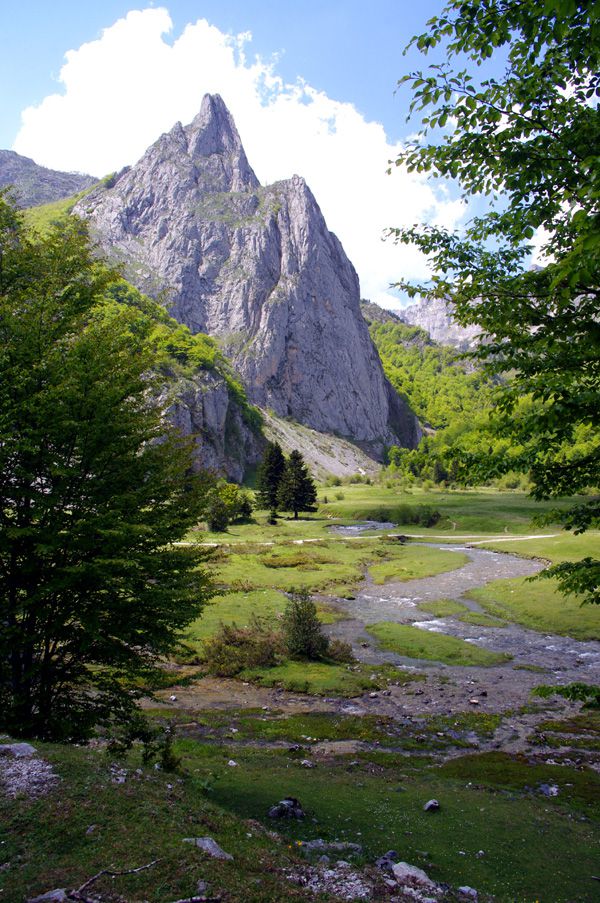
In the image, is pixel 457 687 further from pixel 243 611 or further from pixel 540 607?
pixel 540 607

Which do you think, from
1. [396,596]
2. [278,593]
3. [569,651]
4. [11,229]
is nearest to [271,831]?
[11,229]

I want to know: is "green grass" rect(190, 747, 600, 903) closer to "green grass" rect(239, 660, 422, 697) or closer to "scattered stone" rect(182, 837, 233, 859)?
"scattered stone" rect(182, 837, 233, 859)

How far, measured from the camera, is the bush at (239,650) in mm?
24453

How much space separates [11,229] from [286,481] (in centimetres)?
8211

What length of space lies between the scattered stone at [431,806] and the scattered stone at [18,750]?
28.0 ft

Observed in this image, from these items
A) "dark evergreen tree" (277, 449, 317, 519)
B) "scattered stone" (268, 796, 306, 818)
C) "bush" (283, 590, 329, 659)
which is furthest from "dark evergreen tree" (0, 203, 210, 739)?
"dark evergreen tree" (277, 449, 317, 519)

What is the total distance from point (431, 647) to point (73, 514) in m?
23.8

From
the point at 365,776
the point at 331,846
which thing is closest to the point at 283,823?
the point at 331,846

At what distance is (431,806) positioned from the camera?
11.5 m

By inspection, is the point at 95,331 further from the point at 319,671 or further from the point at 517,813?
the point at 319,671

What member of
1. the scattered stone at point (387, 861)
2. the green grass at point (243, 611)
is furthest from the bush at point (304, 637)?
the scattered stone at point (387, 861)

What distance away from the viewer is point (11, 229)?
12.3 metres

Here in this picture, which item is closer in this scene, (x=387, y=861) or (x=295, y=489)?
(x=387, y=861)

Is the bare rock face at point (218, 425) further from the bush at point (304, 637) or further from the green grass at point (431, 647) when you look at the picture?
the bush at point (304, 637)
